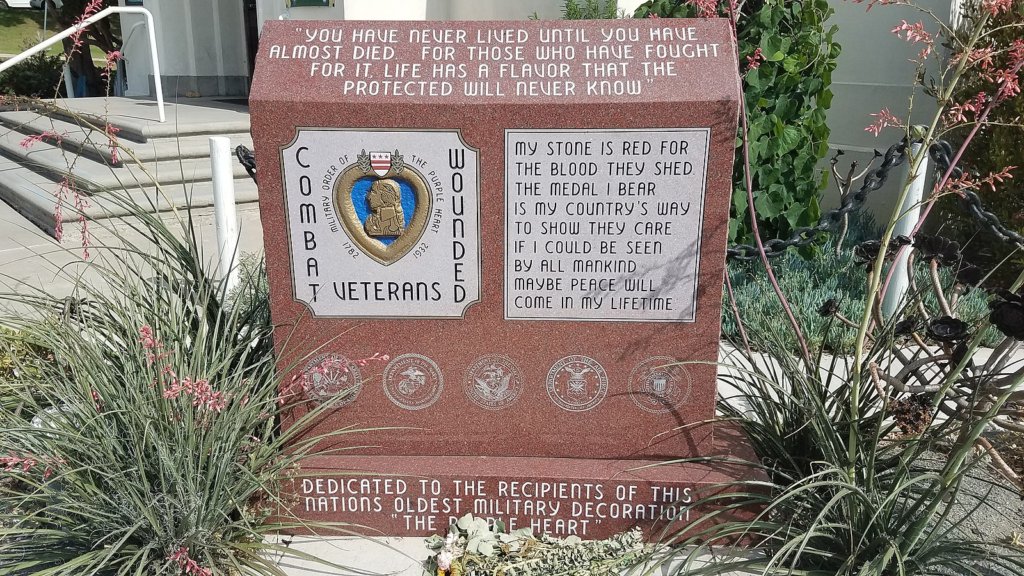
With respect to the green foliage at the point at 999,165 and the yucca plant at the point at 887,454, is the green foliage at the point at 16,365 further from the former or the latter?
the green foliage at the point at 999,165

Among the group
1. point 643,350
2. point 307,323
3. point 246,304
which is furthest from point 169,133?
point 643,350

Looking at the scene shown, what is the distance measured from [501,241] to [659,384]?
0.79 metres

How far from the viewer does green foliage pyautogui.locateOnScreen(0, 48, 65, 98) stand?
16453 mm

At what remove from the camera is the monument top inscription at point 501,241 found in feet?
8.89

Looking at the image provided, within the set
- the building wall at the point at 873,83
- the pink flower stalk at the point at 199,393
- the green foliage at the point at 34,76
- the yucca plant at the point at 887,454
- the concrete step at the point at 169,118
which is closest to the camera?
the yucca plant at the point at 887,454

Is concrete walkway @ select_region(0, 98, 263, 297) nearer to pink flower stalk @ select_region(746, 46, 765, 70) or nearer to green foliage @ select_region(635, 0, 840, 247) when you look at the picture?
green foliage @ select_region(635, 0, 840, 247)

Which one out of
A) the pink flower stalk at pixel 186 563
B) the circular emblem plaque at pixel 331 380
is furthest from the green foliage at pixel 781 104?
the pink flower stalk at pixel 186 563

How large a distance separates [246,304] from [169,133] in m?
5.06

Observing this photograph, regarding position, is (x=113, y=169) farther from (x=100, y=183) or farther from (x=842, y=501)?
(x=842, y=501)

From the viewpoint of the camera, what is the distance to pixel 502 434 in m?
3.05

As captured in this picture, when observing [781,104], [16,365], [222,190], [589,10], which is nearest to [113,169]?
[222,190]

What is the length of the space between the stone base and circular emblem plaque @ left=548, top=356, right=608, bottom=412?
24cm

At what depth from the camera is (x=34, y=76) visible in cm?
1647

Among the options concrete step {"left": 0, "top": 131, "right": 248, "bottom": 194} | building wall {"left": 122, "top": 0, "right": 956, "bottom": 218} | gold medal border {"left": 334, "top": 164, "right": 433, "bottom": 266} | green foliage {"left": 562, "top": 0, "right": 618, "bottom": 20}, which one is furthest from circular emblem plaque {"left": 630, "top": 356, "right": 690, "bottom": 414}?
concrete step {"left": 0, "top": 131, "right": 248, "bottom": 194}
